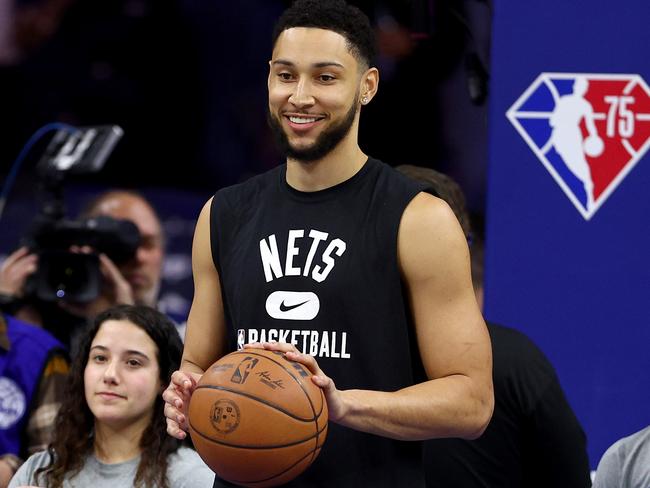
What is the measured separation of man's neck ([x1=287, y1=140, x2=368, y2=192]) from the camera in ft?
9.03

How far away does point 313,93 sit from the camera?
2.68m

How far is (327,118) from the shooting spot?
2.70m

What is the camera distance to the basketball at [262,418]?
2400mm

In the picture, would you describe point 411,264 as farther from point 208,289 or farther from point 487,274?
point 487,274

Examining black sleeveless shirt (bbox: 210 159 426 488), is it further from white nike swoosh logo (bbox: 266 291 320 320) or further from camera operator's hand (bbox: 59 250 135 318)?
camera operator's hand (bbox: 59 250 135 318)

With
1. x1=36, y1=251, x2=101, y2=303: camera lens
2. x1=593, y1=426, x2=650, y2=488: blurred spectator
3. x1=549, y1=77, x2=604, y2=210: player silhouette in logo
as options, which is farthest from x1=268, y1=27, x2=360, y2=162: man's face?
x1=36, y1=251, x2=101, y2=303: camera lens

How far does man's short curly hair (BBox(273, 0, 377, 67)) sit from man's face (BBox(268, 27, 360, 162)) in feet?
0.06

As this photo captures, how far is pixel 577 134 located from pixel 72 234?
2.38m

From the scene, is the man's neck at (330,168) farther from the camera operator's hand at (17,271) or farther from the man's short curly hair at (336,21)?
the camera operator's hand at (17,271)

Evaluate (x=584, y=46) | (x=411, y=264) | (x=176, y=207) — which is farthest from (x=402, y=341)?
(x=176, y=207)

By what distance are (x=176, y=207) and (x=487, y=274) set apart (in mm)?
2510

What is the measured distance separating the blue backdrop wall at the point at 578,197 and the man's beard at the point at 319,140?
59.0 inches
